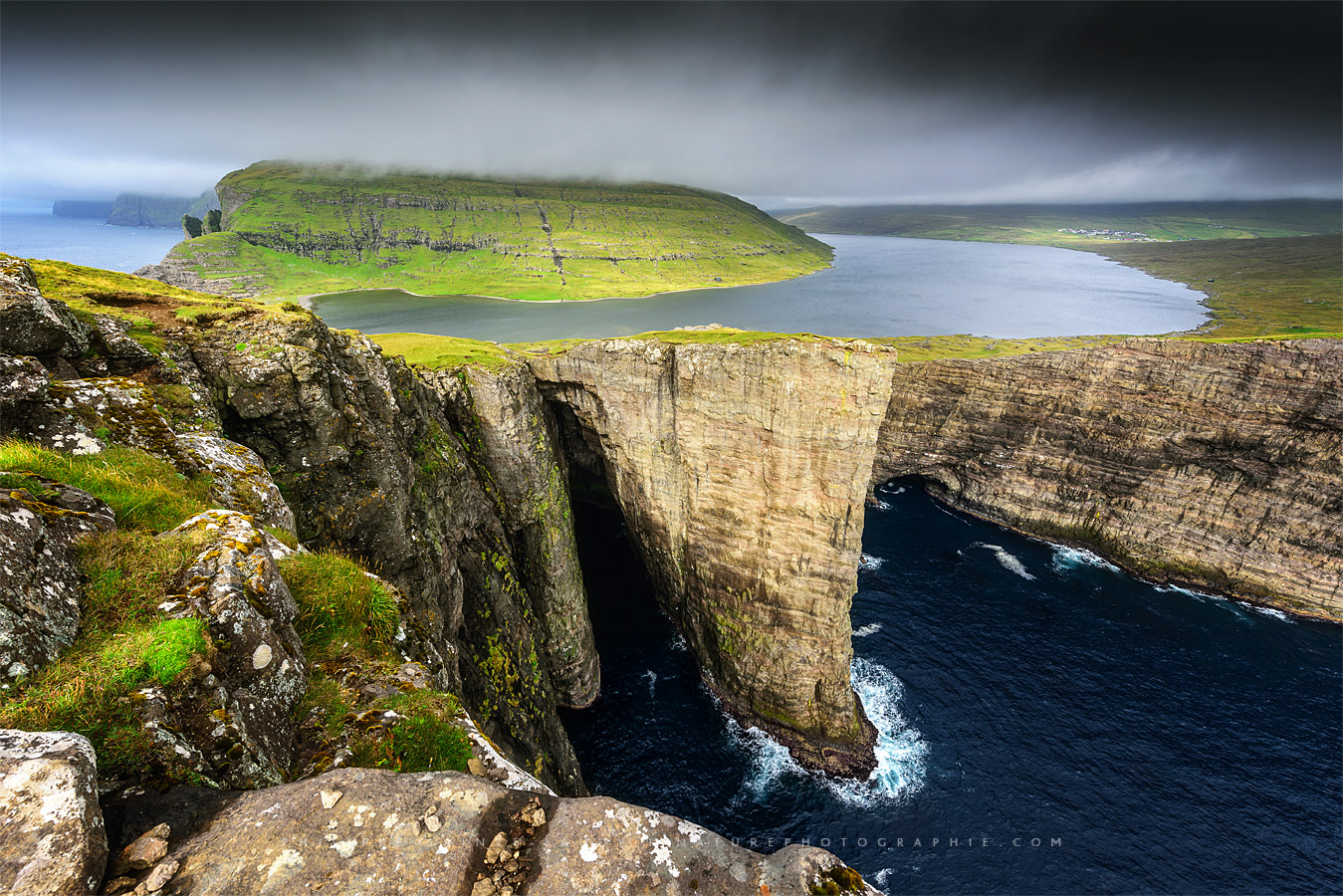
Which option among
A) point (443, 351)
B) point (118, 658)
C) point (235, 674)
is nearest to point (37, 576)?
point (118, 658)

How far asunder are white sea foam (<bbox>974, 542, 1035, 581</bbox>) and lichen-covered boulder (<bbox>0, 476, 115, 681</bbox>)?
65302mm

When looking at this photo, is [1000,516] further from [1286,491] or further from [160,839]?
[160,839]

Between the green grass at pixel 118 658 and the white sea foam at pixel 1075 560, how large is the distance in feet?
225

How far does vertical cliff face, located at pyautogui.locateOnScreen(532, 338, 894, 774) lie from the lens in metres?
32.0

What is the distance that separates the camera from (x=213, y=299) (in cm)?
1834

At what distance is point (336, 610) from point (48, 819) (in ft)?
16.0

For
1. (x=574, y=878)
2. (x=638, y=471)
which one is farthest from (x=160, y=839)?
(x=638, y=471)

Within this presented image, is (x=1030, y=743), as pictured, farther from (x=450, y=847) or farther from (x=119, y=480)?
(x=119, y=480)

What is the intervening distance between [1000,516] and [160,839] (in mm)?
74425

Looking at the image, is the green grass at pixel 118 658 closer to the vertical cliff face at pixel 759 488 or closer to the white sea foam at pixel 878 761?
the vertical cliff face at pixel 759 488

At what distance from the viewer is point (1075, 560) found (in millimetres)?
56469

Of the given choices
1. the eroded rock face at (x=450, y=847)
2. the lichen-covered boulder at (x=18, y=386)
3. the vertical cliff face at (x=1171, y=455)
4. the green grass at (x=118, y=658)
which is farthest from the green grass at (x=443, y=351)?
the vertical cliff face at (x=1171, y=455)

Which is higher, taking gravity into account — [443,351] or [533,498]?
[443,351]

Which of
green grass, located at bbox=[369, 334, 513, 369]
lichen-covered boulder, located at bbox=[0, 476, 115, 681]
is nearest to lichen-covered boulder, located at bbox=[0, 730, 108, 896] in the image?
lichen-covered boulder, located at bbox=[0, 476, 115, 681]
